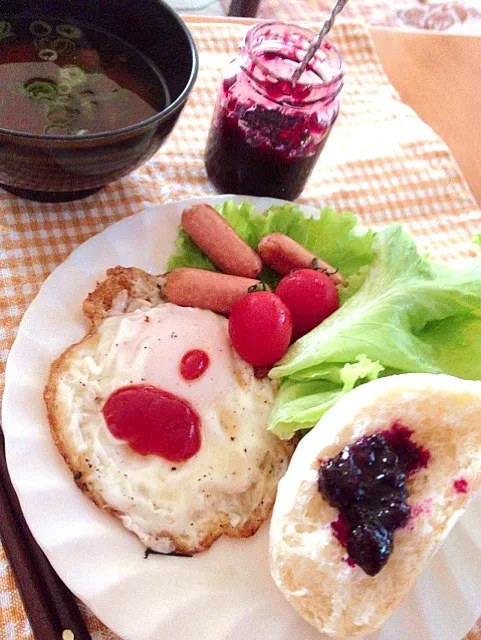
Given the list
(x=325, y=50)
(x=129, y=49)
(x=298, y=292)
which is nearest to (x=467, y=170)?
(x=325, y=50)

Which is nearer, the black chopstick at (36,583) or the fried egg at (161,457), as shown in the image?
the black chopstick at (36,583)

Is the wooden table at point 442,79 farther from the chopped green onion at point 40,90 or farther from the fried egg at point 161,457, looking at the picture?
the fried egg at point 161,457

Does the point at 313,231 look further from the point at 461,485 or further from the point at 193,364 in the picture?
the point at 461,485

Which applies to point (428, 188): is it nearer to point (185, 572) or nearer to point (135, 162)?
point (135, 162)

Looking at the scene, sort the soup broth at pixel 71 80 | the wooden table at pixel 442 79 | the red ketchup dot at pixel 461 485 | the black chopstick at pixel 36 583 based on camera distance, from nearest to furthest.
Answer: the black chopstick at pixel 36 583
the red ketchup dot at pixel 461 485
the soup broth at pixel 71 80
the wooden table at pixel 442 79

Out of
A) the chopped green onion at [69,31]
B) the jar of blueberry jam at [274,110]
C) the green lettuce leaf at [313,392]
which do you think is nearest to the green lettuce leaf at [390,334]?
the green lettuce leaf at [313,392]

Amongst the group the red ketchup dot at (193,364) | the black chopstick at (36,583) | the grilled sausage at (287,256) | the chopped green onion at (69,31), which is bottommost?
the black chopstick at (36,583)
